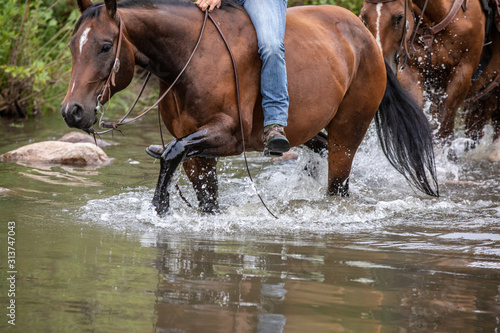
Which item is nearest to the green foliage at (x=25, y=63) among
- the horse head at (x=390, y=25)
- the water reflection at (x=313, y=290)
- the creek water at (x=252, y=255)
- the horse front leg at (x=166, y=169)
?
the creek water at (x=252, y=255)

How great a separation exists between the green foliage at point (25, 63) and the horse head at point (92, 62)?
5603 mm

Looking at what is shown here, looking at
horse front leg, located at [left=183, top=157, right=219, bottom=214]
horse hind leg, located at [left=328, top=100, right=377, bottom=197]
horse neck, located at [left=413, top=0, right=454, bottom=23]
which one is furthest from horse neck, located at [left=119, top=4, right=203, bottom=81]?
horse neck, located at [left=413, top=0, right=454, bottom=23]

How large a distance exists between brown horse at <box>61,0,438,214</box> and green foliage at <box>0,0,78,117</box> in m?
5.28

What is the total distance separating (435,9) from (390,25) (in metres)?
0.59

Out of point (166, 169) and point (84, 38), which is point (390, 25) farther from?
point (84, 38)

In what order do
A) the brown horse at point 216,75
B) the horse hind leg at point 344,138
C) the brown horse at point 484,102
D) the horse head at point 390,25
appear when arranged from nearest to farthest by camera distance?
the brown horse at point 216,75 < the horse hind leg at point 344,138 < the horse head at point 390,25 < the brown horse at point 484,102

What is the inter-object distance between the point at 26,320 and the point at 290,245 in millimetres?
1885

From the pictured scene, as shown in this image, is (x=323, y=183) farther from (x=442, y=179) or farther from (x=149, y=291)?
(x=149, y=291)

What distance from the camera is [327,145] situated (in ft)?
20.4

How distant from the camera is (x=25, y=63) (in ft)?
33.3

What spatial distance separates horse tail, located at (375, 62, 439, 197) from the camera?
6066mm

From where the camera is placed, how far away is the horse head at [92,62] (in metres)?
4.03

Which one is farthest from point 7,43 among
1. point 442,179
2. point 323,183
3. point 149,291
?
point 149,291

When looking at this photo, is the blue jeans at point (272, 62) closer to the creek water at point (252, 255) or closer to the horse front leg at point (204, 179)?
the horse front leg at point (204, 179)
